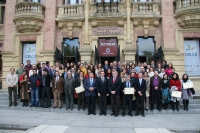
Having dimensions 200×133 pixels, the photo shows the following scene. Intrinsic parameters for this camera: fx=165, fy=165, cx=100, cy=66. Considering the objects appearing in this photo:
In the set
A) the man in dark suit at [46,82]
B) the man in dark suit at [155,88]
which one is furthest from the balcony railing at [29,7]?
the man in dark suit at [155,88]

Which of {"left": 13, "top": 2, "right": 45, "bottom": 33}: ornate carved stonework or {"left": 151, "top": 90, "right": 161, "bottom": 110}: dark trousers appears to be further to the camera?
{"left": 13, "top": 2, "right": 45, "bottom": 33}: ornate carved stonework

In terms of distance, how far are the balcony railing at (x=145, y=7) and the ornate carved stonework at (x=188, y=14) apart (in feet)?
5.03

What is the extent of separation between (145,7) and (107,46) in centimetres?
431

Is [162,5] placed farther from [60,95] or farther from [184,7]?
[60,95]

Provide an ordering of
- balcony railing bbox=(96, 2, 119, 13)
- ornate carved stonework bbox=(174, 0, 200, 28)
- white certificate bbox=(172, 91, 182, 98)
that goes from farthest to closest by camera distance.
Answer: balcony railing bbox=(96, 2, 119, 13), ornate carved stonework bbox=(174, 0, 200, 28), white certificate bbox=(172, 91, 182, 98)

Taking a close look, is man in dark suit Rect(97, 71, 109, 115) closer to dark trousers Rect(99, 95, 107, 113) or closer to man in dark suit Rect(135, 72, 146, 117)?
dark trousers Rect(99, 95, 107, 113)

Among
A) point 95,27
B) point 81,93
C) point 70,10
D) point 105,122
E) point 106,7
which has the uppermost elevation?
point 106,7

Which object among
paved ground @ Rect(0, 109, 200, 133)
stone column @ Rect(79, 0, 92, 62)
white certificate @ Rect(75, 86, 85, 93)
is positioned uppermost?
stone column @ Rect(79, 0, 92, 62)

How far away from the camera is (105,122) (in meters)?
6.71

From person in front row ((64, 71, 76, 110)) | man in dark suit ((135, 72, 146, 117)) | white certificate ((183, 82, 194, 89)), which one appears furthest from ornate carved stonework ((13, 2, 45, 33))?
white certificate ((183, 82, 194, 89))

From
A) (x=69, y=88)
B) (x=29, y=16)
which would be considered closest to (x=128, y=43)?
(x=69, y=88)

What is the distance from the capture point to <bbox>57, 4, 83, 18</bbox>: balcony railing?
43.8 feet

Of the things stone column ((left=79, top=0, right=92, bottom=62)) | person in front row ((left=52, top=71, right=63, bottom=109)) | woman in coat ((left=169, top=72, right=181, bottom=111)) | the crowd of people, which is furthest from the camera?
stone column ((left=79, top=0, right=92, bottom=62))

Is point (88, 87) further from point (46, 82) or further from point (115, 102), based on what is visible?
point (46, 82)
